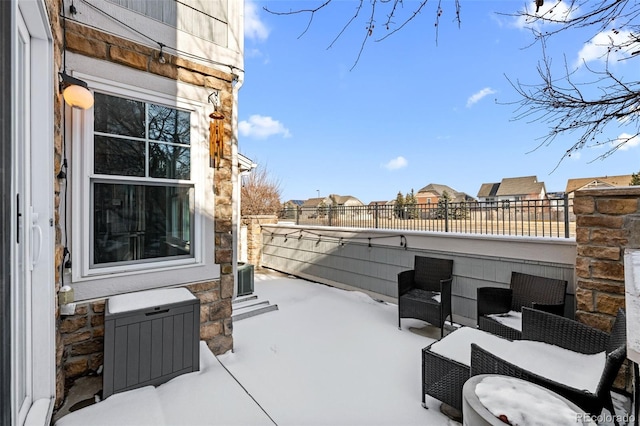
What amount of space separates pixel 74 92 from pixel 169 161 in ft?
3.23

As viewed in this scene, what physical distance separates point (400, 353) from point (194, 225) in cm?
281

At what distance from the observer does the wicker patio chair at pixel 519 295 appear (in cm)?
358

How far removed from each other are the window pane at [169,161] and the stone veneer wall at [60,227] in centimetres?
34

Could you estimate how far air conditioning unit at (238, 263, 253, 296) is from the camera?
17.7ft

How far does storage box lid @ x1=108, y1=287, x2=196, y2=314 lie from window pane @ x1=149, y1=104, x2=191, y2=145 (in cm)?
152

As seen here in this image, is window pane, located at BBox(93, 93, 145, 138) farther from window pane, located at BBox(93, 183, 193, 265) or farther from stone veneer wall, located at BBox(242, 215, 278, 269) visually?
stone veneer wall, located at BBox(242, 215, 278, 269)

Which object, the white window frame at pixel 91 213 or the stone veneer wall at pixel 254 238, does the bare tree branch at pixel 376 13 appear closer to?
the white window frame at pixel 91 213

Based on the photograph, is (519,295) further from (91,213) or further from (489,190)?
(489,190)

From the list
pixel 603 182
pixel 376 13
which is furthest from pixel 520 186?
pixel 376 13

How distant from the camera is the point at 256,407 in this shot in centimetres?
229

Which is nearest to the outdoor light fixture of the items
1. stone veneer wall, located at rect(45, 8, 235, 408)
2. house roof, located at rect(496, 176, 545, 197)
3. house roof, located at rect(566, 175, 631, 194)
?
stone veneer wall, located at rect(45, 8, 235, 408)

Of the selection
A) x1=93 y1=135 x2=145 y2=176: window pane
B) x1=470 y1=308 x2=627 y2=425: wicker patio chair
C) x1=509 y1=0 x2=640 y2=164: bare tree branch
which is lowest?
x1=470 y1=308 x2=627 y2=425: wicker patio chair

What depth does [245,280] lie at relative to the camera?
549 centimetres

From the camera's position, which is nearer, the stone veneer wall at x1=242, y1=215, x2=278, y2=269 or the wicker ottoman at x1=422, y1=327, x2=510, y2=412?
the wicker ottoman at x1=422, y1=327, x2=510, y2=412
